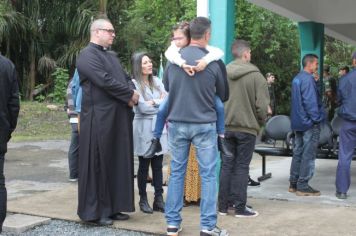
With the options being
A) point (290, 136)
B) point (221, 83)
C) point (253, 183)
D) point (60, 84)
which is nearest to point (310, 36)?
point (290, 136)

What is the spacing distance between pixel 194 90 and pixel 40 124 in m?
12.8

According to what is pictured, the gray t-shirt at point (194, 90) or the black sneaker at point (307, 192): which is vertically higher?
the gray t-shirt at point (194, 90)

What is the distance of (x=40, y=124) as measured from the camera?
1703cm

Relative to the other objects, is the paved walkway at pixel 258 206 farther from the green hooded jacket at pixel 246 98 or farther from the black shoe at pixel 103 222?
the green hooded jacket at pixel 246 98

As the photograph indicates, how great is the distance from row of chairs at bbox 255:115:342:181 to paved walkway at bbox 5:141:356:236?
442mm

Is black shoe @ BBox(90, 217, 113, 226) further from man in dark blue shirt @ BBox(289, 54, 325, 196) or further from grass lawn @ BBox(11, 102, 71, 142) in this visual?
grass lawn @ BBox(11, 102, 71, 142)

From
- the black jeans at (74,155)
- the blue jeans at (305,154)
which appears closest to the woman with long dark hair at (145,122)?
the blue jeans at (305,154)

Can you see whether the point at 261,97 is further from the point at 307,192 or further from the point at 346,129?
the point at 307,192

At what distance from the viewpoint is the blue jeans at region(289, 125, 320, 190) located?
686 cm

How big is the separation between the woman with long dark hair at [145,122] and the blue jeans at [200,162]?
967mm

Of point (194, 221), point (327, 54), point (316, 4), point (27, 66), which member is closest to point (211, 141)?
point (194, 221)

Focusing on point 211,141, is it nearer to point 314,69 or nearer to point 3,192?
point 3,192

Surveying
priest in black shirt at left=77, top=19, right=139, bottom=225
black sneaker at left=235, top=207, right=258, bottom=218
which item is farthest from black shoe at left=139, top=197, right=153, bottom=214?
black sneaker at left=235, top=207, right=258, bottom=218

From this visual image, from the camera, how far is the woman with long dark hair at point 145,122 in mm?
5992
